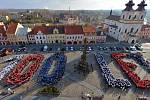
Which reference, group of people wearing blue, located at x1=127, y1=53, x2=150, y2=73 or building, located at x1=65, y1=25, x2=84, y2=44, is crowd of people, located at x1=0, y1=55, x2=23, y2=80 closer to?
building, located at x1=65, y1=25, x2=84, y2=44

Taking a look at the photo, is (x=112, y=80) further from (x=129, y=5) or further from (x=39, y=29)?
(x=39, y=29)

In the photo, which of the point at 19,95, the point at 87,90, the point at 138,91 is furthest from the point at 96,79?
the point at 19,95

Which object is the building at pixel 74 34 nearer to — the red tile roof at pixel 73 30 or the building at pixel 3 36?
the red tile roof at pixel 73 30

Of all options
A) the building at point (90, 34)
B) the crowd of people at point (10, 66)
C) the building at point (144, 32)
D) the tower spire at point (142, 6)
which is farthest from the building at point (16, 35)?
the building at point (144, 32)

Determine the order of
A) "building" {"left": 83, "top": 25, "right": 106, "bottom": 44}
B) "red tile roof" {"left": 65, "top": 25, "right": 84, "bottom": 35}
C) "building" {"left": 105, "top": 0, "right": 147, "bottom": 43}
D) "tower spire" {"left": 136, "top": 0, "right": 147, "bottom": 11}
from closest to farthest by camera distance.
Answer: "tower spire" {"left": 136, "top": 0, "right": 147, "bottom": 11} < "red tile roof" {"left": 65, "top": 25, "right": 84, "bottom": 35} < "building" {"left": 105, "top": 0, "right": 147, "bottom": 43} < "building" {"left": 83, "top": 25, "right": 106, "bottom": 44}

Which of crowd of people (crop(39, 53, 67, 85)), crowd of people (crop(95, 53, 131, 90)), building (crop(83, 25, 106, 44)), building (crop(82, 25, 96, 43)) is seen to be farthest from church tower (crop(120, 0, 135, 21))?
crowd of people (crop(39, 53, 67, 85))

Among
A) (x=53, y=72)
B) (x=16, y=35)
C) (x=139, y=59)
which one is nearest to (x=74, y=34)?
(x=16, y=35)
